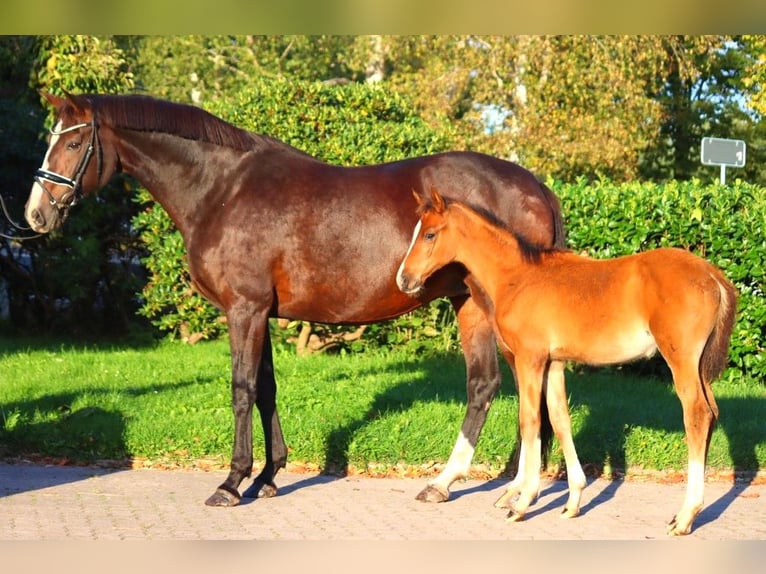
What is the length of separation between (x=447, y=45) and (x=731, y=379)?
13.8m

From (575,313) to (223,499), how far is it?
2.58m

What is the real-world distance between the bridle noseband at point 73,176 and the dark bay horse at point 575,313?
7.57 ft

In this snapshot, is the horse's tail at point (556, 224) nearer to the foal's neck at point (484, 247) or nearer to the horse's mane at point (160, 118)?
the foal's neck at point (484, 247)

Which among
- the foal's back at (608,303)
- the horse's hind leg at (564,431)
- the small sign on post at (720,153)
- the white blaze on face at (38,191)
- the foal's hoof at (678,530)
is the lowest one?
the foal's hoof at (678,530)

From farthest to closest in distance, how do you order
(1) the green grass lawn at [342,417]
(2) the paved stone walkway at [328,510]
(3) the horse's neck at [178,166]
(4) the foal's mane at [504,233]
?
(1) the green grass lawn at [342,417] < (3) the horse's neck at [178,166] < (4) the foal's mane at [504,233] < (2) the paved stone walkway at [328,510]

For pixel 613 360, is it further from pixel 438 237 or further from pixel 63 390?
pixel 63 390

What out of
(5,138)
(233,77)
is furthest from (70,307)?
(233,77)

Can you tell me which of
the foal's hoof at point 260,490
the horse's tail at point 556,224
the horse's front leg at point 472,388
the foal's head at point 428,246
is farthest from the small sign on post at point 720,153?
the foal's hoof at point 260,490

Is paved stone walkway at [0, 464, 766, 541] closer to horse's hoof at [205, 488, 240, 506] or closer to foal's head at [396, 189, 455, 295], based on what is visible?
horse's hoof at [205, 488, 240, 506]

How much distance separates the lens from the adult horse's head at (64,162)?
6.79m

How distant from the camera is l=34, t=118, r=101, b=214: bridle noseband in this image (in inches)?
267

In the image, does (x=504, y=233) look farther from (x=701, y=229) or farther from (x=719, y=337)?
(x=701, y=229)

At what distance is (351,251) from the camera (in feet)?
22.6

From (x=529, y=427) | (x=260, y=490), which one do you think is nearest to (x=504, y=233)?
(x=529, y=427)
